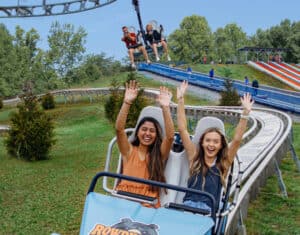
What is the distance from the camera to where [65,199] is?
8203 millimetres

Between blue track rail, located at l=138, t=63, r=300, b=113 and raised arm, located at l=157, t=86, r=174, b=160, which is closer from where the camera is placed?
raised arm, located at l=157, t=86, r=174, b=160

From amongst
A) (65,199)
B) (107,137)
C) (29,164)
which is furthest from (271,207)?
(107,137)

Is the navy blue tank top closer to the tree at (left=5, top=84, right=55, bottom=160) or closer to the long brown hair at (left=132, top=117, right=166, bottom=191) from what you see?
the long brown hair at (left=132, top=117, right=166, bottom=191)

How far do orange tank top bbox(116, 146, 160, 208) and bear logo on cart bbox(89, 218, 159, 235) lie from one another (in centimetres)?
72

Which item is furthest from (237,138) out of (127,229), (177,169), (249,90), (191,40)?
(191,40)

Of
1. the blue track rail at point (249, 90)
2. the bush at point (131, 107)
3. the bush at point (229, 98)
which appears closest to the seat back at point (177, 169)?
the bush at point (131, 107)

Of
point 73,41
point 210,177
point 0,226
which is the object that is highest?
point 73,41

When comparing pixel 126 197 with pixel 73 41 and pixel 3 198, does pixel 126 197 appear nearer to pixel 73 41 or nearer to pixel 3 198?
pixel 3 198

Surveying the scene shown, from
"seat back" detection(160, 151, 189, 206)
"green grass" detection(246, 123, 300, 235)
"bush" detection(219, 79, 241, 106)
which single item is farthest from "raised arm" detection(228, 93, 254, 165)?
"bush" detection(219, 79, 241, 106)

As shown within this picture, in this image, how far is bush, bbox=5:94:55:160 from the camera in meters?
12.8

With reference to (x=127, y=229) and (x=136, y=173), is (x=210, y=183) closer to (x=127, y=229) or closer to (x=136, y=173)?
(x=136, y=173)

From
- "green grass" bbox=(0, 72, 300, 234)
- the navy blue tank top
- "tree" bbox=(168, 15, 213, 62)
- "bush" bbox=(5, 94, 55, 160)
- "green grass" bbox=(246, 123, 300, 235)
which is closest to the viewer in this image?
the navy blue tank top

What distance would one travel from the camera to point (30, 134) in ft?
42.3

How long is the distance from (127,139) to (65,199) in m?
3.76
